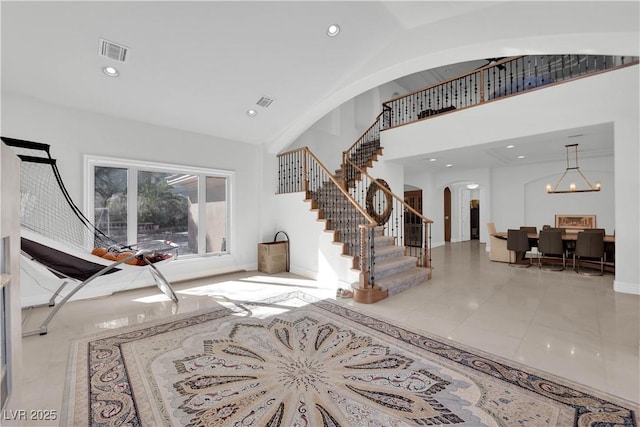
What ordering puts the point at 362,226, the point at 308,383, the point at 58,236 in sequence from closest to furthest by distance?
1. the point at 308,383
2. the point at 58,236
3. the point at 362,226

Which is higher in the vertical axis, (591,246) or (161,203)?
(161,203)

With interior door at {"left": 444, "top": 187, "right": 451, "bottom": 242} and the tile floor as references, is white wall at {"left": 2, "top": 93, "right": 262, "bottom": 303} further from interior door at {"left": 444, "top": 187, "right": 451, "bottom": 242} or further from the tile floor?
interior door at {"left": 444, "top": 187, "right": 451, "bottom": 242}

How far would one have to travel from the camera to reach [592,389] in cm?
201

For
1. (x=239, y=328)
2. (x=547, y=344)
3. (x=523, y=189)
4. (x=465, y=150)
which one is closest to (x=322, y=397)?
(x=239, y=328)

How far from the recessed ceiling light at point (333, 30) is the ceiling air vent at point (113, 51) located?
2511 millimetres

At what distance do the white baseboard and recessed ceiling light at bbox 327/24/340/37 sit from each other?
569 centimetres

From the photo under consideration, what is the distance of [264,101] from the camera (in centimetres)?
490

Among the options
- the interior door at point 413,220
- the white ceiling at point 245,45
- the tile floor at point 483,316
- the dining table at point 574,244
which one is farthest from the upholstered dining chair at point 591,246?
the interior door at point 413,220

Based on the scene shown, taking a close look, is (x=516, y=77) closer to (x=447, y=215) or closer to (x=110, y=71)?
(x=447, y=215)

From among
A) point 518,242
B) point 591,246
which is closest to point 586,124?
point 591,246

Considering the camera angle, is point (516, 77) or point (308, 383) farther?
point (516, 77)

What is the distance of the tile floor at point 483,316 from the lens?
2262 millimetres

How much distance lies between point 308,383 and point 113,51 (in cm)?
417

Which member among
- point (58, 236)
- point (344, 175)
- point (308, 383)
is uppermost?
point (344, 175)
